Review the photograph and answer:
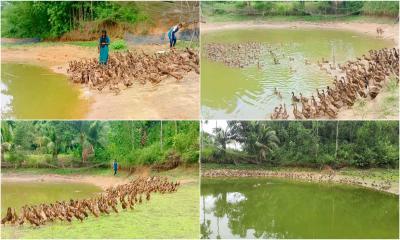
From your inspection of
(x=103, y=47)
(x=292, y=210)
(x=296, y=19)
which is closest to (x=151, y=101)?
(x=103, y=47)

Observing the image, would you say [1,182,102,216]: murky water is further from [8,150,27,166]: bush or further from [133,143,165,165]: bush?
[133,143,165,165]: bush

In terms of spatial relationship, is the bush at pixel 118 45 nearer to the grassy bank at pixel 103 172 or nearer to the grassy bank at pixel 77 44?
the grassy bank at pixel 77 44

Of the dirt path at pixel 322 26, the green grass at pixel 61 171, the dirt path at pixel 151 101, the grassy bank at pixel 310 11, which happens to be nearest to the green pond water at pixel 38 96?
the dirt path at pixel 151 101

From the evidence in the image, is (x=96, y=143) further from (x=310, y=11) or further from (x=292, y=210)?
(x=310, y=11)

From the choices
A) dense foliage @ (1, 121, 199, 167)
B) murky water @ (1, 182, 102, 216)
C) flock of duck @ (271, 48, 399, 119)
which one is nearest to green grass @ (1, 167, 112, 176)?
dense foliage @ (1, 121, 199, 167)

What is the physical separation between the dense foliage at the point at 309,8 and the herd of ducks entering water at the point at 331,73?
3.32ft

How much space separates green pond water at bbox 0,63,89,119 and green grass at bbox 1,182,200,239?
5.49ft

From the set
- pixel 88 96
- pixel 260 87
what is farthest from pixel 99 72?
pixel 260 87

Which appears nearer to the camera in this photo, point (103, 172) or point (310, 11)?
point (103, 172)

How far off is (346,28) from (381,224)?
472 centimetres

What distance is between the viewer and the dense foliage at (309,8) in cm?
1080

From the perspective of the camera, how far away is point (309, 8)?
11.2m

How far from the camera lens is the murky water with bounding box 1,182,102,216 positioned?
28.1ft

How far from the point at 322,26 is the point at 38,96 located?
6.28m
